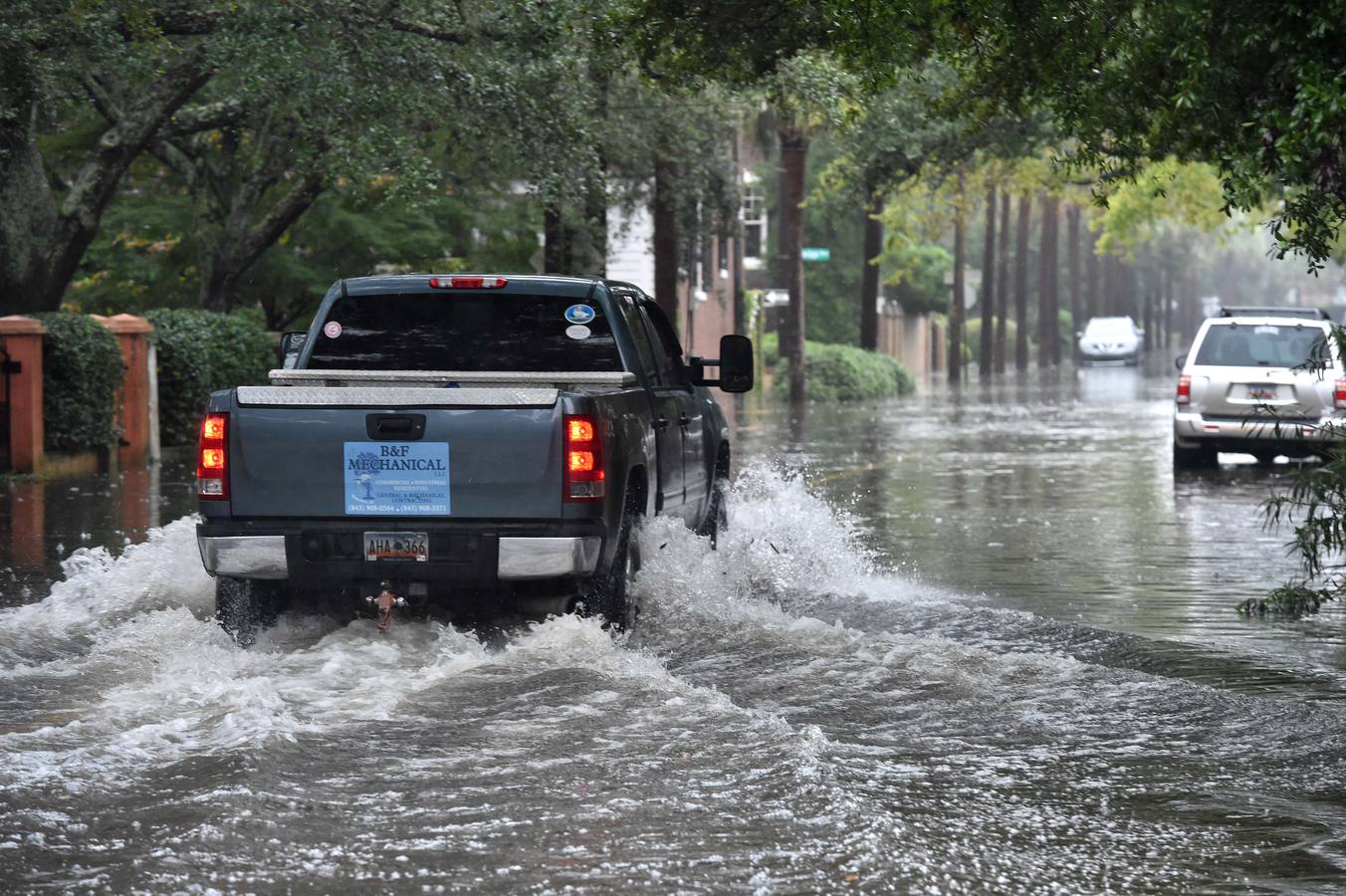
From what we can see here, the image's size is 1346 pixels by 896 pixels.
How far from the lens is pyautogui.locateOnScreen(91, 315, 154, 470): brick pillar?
73.8 ft

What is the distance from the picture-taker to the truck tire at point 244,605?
31.6 ft

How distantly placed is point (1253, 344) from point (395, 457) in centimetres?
1631

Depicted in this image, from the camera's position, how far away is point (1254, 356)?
23328mm

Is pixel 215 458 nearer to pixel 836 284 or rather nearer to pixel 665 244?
pixel 665 244

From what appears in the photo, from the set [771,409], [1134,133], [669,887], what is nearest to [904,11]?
[1134,133]

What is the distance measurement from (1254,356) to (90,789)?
18.7m

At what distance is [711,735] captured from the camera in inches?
298

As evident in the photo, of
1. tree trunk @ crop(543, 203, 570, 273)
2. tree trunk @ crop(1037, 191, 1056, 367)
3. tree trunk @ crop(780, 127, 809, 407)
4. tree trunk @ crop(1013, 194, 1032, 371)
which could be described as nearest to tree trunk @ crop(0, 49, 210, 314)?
tree trunk @ crop(543, 203, 570, 273)

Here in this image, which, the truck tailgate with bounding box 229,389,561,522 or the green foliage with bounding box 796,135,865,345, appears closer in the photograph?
the truck tailgate with bounding box 229,389,561,522

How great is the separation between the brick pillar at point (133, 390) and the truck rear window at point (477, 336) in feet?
41.0

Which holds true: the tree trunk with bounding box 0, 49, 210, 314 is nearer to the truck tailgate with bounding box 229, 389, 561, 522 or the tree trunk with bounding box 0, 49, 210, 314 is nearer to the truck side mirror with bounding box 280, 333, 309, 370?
the truck side mirror with bounding box 280, 333, 309, 370

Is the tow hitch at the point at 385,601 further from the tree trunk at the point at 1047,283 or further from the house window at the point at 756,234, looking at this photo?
the tree trunk at the point at 1047,283

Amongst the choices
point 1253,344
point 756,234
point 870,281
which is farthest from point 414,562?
point 756,234

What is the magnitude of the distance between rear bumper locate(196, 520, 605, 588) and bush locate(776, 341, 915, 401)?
126 feet
